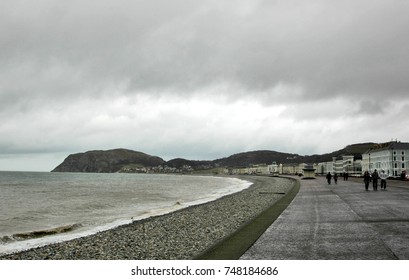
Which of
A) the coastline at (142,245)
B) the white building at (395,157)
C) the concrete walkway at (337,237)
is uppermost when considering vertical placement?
the white building at (395,157)

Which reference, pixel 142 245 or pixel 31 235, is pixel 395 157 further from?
pixel 142 245

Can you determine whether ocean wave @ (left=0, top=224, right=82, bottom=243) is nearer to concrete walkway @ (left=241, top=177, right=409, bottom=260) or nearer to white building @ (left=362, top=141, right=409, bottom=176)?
concrete walkway @ (left=241, top=177, right=409, bottom=260)

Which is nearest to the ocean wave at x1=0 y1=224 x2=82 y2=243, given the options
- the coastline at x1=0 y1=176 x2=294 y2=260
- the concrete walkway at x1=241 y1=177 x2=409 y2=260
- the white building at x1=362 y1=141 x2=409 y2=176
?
the coastline at x1=0 y1=176 x2=294 y2=260

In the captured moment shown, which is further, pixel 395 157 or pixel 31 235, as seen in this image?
pixel 395 157

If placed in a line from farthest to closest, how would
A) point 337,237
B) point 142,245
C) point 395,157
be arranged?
point 395,157
point 142,245
point 337,237

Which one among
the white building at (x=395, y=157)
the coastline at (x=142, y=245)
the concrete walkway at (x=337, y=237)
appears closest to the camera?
the concrete walkway at (x=337, y=237)

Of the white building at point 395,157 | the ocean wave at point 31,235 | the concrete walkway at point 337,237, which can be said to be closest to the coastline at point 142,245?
the concrete walkway at point 337,237

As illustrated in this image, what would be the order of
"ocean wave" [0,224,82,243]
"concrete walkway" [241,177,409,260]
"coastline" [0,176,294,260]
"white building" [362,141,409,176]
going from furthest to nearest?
"white building" [362,141,409,176]
"ocean wave" [0,224,82,243]
"coastline" [0,176,294,260]
"concrete walkway" [241,177,409,260]

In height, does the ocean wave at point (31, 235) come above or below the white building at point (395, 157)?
below

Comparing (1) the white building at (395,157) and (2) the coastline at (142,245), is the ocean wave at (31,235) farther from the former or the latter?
(1) the white building at (395,157)

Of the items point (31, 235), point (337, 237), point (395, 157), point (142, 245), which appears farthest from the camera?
point (395, 157)

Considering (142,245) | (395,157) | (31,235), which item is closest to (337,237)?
(142,245)
